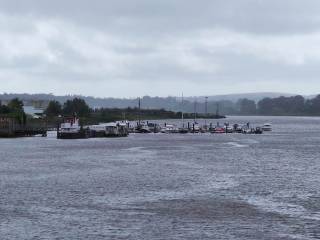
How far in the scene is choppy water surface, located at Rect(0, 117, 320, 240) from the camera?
35906 mm

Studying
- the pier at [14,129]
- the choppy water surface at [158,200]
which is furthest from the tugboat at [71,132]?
the choppy water surface at [158,200]

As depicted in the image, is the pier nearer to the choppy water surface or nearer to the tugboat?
the tugboat

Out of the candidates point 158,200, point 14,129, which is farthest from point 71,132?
point 158,200

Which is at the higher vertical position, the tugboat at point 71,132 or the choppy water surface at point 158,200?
the tugboat at point 71,132

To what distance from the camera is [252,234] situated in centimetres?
3497

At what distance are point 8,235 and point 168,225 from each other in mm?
8886

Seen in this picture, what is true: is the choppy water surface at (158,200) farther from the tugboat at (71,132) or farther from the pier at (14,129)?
the pier at (14,129)

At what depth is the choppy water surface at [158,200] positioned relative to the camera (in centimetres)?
3591

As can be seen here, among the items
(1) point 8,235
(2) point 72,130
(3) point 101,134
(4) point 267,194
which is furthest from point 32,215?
(3) point 101,134

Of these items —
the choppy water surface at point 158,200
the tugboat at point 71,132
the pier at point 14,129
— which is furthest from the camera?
the pier at point 14,129

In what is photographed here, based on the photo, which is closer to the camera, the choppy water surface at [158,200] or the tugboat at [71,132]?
the choppy water surface at [158,200]

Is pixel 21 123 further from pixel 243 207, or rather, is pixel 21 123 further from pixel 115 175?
pixel 243 207

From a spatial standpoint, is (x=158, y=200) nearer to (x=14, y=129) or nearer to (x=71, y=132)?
(x=71, y=132)

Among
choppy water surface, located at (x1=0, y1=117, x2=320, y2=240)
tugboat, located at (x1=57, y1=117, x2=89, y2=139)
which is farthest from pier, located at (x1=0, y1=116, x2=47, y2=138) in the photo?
choppy water surface, located at (x1=0, y1=117, x2=320, y2=240)
